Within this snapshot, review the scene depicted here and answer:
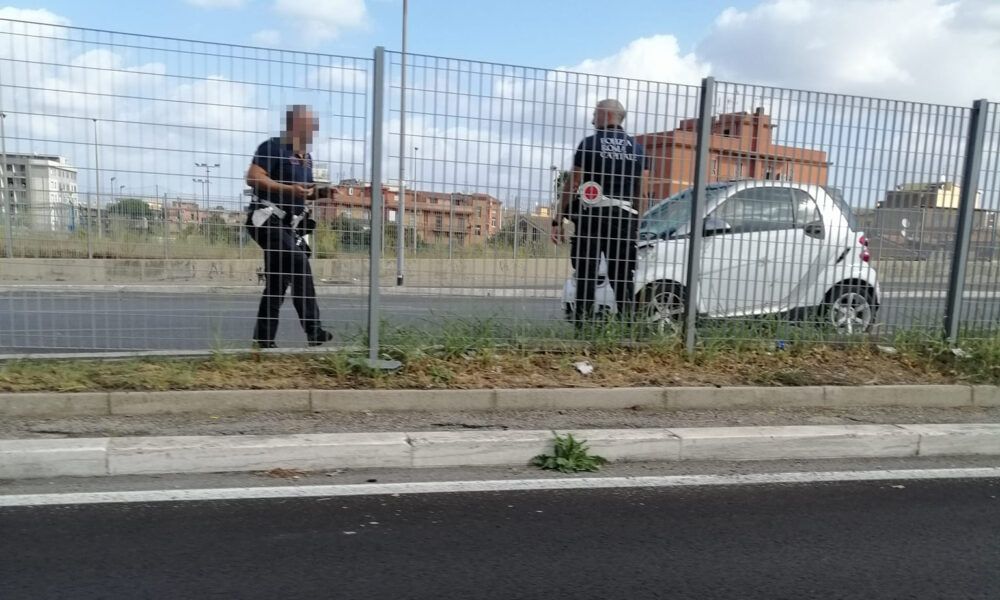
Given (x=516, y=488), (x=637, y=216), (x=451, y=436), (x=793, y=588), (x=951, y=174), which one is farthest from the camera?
(x=951, y=174)

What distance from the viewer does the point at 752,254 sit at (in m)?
5.98

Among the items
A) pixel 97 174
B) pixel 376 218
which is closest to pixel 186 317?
pixel 97 174

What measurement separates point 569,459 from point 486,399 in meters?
0.85

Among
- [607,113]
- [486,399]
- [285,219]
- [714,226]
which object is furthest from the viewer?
[714,226]

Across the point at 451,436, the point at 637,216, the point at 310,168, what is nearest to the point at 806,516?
the point at 451,436

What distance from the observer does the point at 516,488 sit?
154 inches

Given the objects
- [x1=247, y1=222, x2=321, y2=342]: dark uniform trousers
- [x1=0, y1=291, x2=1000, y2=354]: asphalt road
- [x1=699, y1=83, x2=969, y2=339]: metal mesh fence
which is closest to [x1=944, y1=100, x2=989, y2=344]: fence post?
[x1=699, y1=83, x2=969, y2=339]: metal mesh fence

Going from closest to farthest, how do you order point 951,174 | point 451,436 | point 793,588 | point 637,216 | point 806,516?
point 793,588
point 806,516
point 451,436
point 637,216
point 951,174

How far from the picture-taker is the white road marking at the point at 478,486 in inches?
141

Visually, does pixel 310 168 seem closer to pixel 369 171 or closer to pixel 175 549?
pixel 369 171

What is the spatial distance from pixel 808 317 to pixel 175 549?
5.39m

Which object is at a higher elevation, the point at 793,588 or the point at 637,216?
the point at 637,216

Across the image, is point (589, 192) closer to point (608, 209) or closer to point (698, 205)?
point (608, 209)

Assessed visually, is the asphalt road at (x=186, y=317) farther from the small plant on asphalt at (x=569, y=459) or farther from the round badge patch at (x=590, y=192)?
the small plant on asphalt at (x=569, y=459)
